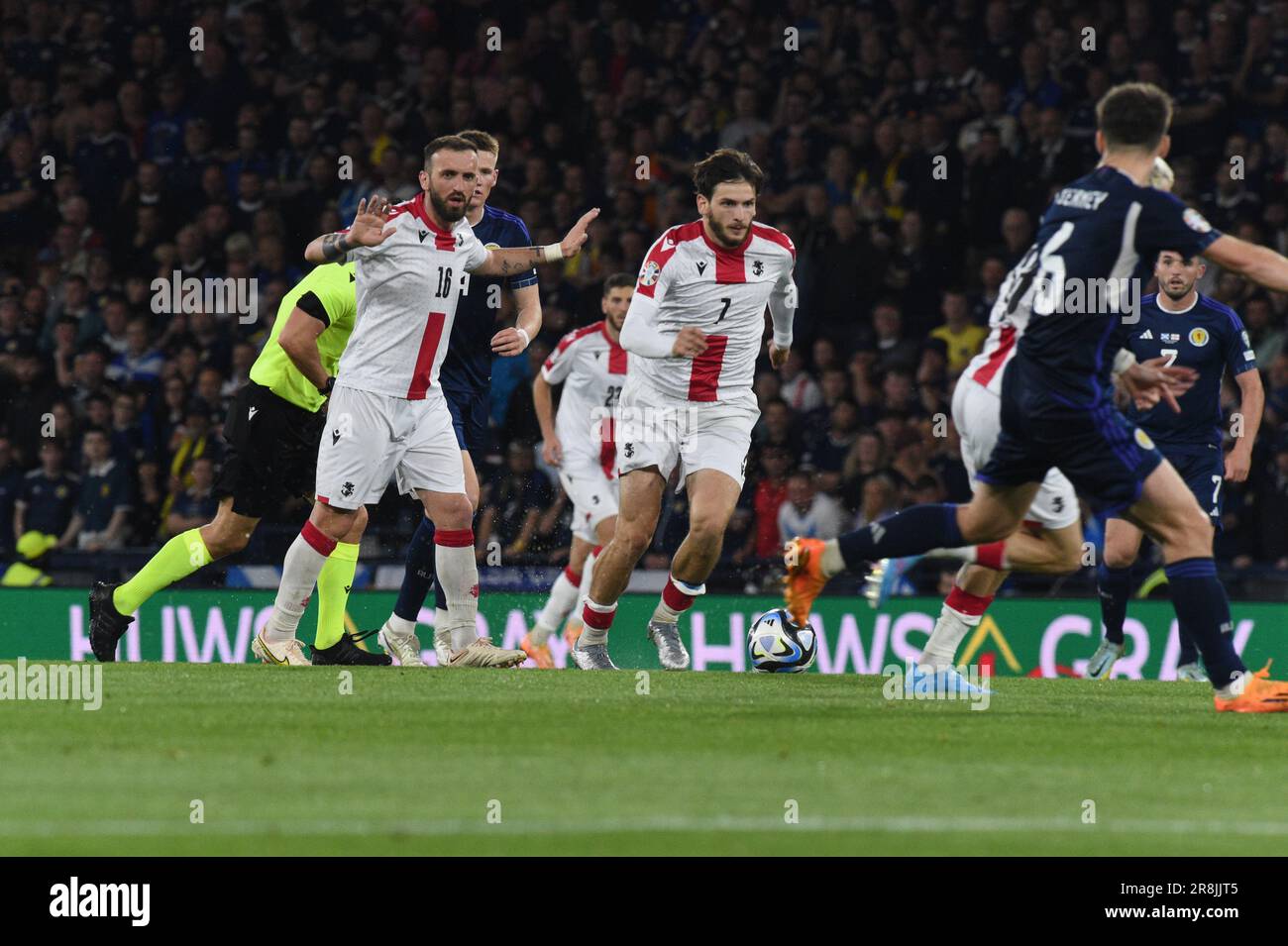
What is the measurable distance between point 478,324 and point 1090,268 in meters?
4.46

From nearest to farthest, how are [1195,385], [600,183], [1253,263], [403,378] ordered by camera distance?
[1253,263], [403,378], [1195,385], [600,183]

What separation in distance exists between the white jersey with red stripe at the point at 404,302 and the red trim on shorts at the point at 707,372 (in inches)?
53.0

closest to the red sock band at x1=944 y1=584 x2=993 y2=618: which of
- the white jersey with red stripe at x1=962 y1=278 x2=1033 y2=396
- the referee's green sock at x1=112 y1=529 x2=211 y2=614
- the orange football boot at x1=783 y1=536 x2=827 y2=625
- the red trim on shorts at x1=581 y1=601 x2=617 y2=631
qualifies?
the orange football boot at x1=783 y1=536 x2=827 y2=625

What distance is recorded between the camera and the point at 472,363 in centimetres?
1116

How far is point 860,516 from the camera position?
15.0m

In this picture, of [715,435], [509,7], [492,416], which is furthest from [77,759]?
[509,7]

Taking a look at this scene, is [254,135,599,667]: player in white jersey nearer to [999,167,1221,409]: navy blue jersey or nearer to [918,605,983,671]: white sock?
[918,605,983,671]: white sock

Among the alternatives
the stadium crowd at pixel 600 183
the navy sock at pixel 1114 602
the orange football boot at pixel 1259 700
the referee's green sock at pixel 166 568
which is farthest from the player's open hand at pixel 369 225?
the stadium crowd at pixel 600 183

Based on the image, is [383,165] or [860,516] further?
[383,165]

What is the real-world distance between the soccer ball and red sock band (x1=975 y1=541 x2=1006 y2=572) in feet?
4.40

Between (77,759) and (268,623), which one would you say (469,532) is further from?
(77,759)

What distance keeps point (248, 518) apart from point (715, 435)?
2462 millimetres

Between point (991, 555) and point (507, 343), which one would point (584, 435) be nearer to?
point (507, 343)

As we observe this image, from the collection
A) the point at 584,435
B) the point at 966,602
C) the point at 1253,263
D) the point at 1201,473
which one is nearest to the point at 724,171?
the point at 966,602
